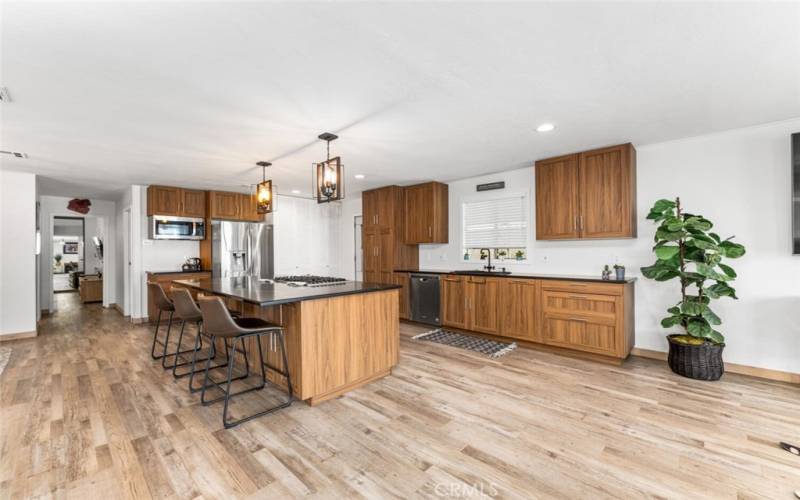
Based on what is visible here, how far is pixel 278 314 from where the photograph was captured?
124 inches

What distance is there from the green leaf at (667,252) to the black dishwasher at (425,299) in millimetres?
2908

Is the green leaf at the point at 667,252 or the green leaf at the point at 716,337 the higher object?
the green leaf at the point at 667,252

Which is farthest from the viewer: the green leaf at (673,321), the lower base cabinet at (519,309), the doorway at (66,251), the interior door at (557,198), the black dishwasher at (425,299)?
the doorway at (66,251)

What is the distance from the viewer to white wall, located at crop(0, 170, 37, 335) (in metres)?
5.00

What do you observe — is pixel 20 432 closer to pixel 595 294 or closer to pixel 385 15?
pixel 385 15

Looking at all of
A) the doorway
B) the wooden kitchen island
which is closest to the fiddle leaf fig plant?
the wooden kitchen island

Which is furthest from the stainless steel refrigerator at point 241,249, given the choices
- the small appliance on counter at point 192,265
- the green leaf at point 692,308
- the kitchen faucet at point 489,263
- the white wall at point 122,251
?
the green leaf at point 692,308

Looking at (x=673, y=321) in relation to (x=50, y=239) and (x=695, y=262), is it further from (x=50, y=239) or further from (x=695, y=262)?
(x=50, y=239)

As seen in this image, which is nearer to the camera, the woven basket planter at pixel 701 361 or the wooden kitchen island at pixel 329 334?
the wooden kitchen island at pixel 329 334

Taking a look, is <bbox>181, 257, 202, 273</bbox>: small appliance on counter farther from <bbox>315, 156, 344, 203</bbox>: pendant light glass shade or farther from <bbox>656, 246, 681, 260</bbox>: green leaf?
<bbox>656, 246, 681, 260</bbox>: green leaf

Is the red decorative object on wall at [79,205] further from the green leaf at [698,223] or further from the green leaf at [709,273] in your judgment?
the green leaf at [709,273]

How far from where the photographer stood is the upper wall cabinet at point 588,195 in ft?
12.7

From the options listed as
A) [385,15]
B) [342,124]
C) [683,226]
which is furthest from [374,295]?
[683,226]

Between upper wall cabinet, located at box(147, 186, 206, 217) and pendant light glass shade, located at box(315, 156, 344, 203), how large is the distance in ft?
14.6
